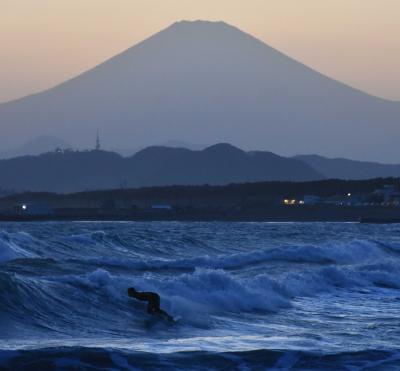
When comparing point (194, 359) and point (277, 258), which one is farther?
point (277, 258)

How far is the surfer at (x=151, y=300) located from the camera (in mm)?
21031

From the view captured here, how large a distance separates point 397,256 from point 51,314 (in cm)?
2741

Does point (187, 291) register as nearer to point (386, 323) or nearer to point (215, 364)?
point (386, 323)

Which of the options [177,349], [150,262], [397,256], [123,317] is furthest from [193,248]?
[177,349]

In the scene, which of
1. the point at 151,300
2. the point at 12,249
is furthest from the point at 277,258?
the point at 151,300

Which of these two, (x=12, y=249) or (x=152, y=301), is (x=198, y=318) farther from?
(x=12, y=249)

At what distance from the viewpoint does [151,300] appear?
21188mm

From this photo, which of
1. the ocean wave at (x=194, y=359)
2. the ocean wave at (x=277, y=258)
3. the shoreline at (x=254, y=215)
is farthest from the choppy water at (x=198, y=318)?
the shoreline at (x=254, y=215)

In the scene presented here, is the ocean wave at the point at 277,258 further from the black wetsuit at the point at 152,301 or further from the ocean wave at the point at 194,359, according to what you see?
the ocean wave at the point at 194,359

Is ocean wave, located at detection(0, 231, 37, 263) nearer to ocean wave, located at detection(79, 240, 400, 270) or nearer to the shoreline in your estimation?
ocean wave, located at detection(79, 240, 400, 270)

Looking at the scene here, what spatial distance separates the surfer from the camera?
21031 mm

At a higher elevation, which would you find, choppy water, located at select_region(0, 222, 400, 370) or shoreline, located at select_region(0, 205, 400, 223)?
shoreline, located at select_region(0, 205, 400, 223)

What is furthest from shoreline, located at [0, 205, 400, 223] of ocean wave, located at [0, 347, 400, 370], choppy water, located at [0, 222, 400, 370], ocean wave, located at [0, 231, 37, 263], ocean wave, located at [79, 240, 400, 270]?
ocean wave, located at [0, 347, 400, 370]

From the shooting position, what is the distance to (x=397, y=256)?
45.8 m
